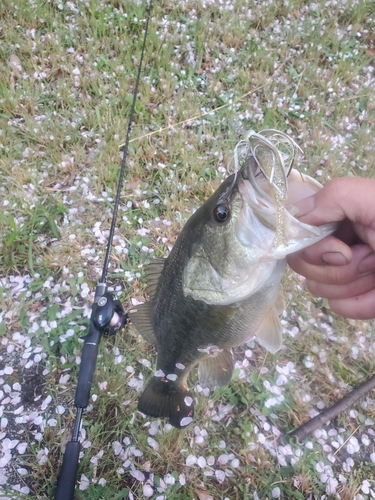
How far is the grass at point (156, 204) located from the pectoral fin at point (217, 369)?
1.24 feet

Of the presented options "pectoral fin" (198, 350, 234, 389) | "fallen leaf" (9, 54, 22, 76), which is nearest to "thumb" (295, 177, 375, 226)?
"pectoral fin" (198, 350, 234, 389)

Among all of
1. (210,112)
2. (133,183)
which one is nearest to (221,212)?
(133,183)

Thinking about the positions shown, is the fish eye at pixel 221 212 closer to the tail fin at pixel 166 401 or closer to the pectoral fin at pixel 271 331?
the pectoral fin at pixel 271 331

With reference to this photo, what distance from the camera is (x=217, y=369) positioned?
2238 mm

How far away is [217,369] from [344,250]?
1004 millimetres

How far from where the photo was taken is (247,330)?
1921mm

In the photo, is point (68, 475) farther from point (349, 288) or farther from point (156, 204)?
point (156, 204)

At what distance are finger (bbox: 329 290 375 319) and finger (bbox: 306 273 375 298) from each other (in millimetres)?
19

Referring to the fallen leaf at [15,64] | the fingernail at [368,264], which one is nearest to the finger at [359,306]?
the fingernail at [368,264]

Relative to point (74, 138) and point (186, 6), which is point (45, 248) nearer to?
point (74, 138)

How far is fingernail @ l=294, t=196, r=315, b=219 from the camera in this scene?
5.07ft

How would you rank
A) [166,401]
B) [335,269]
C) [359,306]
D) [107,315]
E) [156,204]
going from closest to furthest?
[335,269], [359,306], [107,315], [166,401], [156,204]

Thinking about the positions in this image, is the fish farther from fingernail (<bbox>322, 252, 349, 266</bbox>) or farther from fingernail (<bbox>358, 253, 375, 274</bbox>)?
fingernail (<bbox>358, 253, 375, 274</bbox>)

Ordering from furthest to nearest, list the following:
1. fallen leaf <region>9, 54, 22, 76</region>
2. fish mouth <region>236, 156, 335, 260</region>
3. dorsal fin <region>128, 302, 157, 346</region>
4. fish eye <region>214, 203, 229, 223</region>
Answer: fallen leaf <region>9, 54, 22, 76</region> < dorsal fin <region>128, 302, 157, 346</region> < fish eye <region>214, 203, 229, 223</region> < fish mouth <region>236, 156, 335, 260</region>
